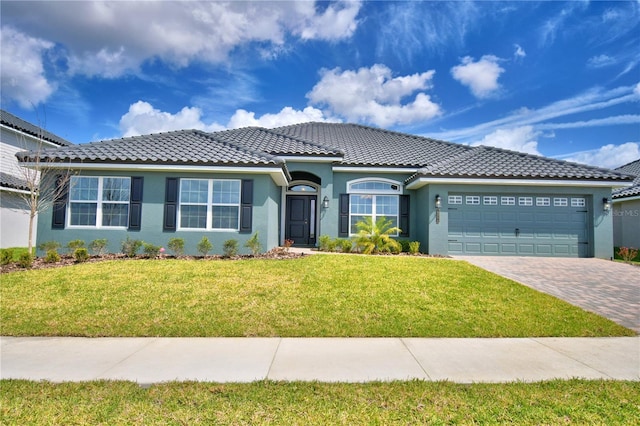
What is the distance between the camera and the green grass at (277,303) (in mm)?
5676

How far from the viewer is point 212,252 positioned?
11.3 m

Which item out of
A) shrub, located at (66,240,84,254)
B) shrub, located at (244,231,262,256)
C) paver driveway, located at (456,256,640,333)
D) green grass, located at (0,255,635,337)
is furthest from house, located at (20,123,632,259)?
green grass, located at (0,255,635,337)

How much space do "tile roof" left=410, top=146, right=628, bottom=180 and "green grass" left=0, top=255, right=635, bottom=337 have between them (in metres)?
5.85

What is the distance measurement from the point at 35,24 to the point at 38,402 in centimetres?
1123

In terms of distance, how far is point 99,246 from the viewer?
35.9 ft

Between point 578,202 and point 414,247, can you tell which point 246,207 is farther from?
point 578,202

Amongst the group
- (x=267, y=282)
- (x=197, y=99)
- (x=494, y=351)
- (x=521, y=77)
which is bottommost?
(x=494, y=351)

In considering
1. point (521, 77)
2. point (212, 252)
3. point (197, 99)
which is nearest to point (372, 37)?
point (521, 77)

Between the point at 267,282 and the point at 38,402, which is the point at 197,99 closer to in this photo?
the point at 267,282

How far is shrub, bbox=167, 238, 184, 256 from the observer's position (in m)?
10.8

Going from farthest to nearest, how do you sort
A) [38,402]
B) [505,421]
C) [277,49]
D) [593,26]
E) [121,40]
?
[277,49], [593,26], [121,40], [38,402], [505,421]

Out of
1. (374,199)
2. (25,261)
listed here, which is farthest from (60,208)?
(374,199)

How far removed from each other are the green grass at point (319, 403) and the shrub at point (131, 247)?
24.7 feet

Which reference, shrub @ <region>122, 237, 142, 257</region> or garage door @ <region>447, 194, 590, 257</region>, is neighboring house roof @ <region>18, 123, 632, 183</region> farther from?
shrub @ <region>122, 237, 142, 257</region>
